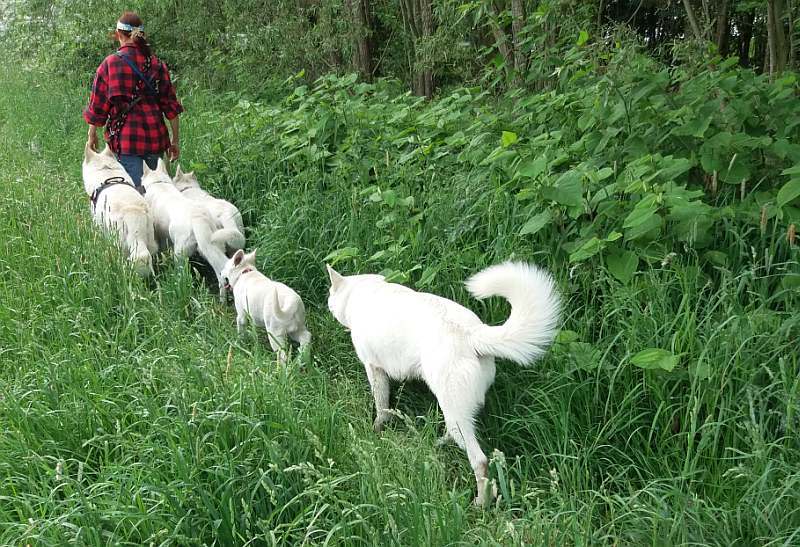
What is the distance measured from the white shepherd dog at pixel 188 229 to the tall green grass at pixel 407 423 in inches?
22.2

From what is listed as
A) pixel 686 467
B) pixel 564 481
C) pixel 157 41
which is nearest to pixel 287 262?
pixel 564 481

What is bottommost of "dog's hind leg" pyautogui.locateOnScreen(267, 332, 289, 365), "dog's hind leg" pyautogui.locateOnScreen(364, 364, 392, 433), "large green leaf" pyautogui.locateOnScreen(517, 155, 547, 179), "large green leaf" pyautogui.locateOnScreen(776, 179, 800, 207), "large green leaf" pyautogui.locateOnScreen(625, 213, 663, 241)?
"dog's hind leg" pyautogui.locateOnScreen(364, 364, 392, 433)

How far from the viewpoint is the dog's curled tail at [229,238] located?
17.0ft

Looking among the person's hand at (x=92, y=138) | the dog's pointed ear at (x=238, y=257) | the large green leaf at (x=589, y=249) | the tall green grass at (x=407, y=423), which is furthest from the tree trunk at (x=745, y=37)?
the person's hand at (x=92, y=138)

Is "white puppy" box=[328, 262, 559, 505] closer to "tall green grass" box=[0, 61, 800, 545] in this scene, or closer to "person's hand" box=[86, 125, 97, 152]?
"tall green grass" box=[0, 61, 800, 545]

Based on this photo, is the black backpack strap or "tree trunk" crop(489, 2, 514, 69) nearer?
the black backpack strap

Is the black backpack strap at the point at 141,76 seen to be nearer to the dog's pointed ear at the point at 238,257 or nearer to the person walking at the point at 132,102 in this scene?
the person walking at the point at 132,102

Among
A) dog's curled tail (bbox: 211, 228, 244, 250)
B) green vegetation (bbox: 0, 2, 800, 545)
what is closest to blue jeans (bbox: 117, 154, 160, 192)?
green vegetation (bbox: 0, 2, 800, 545)

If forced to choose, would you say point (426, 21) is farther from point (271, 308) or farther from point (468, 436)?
point (468, 436)

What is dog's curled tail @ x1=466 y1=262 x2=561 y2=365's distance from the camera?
9.45 feet

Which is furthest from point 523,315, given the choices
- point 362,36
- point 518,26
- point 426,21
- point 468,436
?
point 362,36

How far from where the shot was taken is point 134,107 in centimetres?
604

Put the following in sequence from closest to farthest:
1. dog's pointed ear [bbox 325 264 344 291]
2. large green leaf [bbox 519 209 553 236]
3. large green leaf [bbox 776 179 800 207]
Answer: large green leaf [bbox 776 179 800 207] < large green leaf [bbox 519 209 553 236] < dog's pointed ear [bbox 325 264 344 291]

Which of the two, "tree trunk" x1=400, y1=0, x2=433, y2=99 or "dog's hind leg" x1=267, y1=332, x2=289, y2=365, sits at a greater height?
"tree trunk" x1=400, y1=0, x2=433, y2=99
